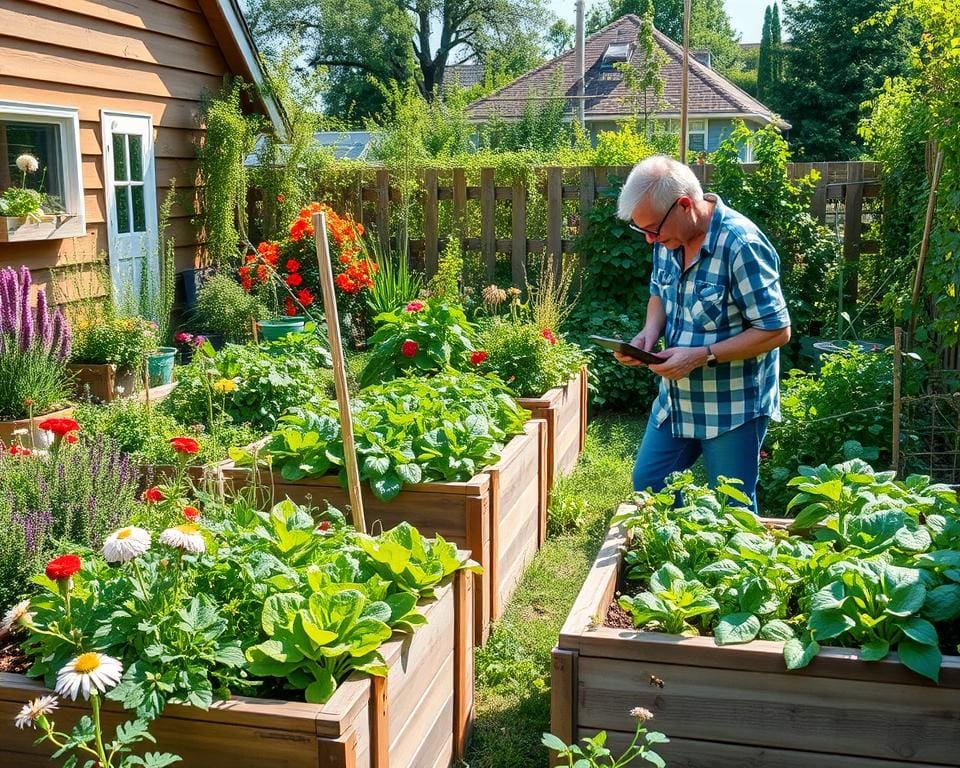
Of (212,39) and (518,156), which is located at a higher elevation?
(212,39)

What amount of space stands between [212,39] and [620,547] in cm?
758

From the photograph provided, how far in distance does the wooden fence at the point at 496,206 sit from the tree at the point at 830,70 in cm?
2545

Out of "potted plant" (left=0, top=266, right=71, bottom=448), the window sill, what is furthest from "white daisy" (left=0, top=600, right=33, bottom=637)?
the window sill

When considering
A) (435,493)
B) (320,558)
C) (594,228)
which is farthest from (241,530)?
(594,228)

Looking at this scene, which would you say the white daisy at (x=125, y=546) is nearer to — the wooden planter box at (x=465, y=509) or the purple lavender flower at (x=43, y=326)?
the wooden planter box at (x=465, y=509)

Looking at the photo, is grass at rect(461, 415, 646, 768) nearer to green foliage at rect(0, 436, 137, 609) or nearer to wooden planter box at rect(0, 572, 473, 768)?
wooden planter box at rect(0, 572, 473, 768)

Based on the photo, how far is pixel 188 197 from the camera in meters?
8.84

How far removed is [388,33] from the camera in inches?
1569

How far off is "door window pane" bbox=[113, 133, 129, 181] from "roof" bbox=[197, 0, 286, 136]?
1.77 meters

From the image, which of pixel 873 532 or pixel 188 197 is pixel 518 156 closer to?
pixel 188 197

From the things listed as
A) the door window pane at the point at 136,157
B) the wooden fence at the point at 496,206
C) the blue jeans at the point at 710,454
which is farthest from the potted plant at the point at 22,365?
the wooden fence at the point at 496,206

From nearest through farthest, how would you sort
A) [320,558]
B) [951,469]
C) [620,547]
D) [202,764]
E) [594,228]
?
[202,764] → [320,558] → [620,547] → [951,469] → [594,228]

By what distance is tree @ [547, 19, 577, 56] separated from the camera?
47.1m

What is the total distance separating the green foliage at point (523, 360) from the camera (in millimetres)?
5219
